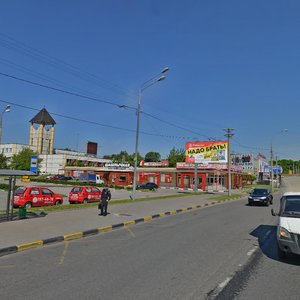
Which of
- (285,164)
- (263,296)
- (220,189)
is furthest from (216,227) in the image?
(285,164)

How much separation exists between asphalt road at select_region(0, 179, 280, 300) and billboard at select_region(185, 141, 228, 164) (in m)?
46.5

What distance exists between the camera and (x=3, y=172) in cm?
1542

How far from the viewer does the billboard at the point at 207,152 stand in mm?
60250

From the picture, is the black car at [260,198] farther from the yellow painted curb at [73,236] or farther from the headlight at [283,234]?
the headlight at [283,234]

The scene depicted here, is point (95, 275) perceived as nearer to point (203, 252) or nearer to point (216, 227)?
point (203, 252)

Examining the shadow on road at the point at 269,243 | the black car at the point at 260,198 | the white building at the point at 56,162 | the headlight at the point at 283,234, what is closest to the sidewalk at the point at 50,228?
the shadow on road at the point at 269,243

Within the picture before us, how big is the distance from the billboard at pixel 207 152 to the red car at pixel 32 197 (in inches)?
1482

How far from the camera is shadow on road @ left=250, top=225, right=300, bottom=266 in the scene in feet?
31.4

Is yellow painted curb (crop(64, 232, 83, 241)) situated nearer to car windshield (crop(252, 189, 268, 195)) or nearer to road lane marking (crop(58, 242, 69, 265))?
road lane marking (crop(58, 242, 69, 265))

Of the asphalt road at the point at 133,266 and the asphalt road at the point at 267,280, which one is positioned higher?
the asphalt road at the point at 267,280

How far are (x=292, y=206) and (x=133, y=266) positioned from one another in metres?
4.54

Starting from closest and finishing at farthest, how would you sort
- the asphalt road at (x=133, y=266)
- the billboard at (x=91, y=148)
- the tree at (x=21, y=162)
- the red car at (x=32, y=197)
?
the asphalt road at (x=133, y=266)
the red car at (x=32, y=197)
the tree at (x=21, y=162)
the billboard at (x=91, y=148)

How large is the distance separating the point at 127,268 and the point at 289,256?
4.31m

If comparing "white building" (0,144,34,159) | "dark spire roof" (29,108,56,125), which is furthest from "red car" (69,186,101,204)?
"white building" (0,144,34,159)
